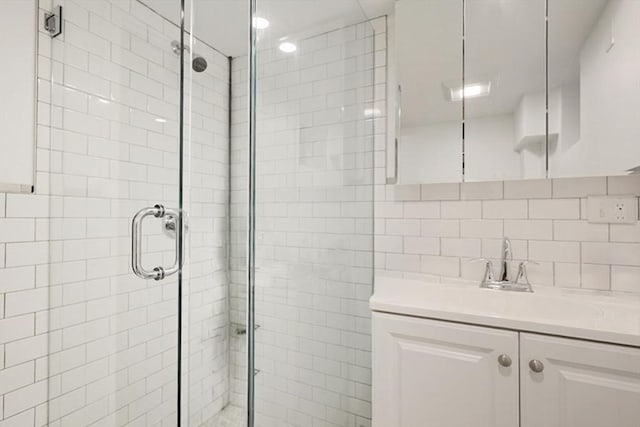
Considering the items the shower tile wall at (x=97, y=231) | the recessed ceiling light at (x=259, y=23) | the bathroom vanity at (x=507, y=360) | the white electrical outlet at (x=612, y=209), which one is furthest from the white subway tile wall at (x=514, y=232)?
the shower tile wall at (x=97, y=231)

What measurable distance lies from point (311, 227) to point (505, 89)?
1016 millimetres

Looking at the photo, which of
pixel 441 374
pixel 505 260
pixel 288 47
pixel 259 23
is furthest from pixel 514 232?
pixel 259 23

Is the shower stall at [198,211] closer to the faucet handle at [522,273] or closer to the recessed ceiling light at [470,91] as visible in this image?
the recessed ceiling light at [470,91]

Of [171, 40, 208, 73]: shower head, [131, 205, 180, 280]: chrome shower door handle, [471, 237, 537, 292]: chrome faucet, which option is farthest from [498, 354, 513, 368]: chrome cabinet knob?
[171, 40, 208, 73]: shower head

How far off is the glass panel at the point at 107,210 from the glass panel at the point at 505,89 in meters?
1.30

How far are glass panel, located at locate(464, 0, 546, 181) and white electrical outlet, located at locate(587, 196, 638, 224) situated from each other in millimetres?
241

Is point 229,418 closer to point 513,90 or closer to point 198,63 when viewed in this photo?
point 198,63

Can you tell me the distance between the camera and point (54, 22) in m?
1.33

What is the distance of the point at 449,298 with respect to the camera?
1.35 meters

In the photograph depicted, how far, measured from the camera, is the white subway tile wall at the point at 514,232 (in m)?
1.28

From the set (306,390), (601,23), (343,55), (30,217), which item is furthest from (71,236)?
(601,23)

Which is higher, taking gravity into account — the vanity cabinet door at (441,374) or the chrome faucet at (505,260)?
the chrome faucet at (505,260)

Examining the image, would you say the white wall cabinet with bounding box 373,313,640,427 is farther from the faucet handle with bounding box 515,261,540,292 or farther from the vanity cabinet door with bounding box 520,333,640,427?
the faucet handle with bounding box 515,261,540,292

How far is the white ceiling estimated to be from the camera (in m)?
1.14
